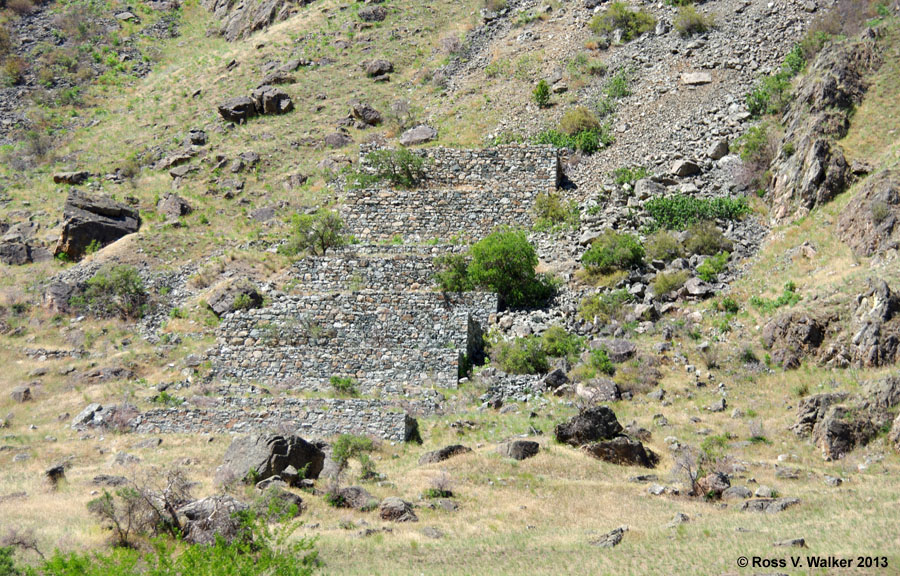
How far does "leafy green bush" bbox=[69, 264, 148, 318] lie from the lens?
32.6 meters

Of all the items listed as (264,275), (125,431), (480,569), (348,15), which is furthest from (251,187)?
(480,569)

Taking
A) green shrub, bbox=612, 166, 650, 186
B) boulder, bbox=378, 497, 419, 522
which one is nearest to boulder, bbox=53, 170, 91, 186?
green shrub, bbox=612, 166, 650, 186

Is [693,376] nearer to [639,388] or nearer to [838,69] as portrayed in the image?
[639,388]

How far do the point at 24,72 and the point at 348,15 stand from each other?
88.6 feet

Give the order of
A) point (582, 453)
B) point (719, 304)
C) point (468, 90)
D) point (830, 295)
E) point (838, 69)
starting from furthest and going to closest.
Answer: point (468, 90) < point (838, 69) < point (719, 304) < point (830, 295) < point (582, 453)

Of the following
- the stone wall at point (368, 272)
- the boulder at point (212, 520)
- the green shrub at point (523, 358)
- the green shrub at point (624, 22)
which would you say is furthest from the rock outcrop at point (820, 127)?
the boulder at point (212, 520)

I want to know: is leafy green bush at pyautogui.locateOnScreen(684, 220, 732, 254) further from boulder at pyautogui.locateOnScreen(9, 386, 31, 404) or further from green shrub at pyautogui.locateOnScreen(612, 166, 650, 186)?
boulder at pyautogui.locateOnScreen(9, 386, 31, 404)

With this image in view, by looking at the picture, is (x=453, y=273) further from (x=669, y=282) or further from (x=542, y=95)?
(x=542, y=95)

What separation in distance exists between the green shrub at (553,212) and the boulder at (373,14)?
3103cm

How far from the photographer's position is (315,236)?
3406cm

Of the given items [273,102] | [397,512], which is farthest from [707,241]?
[273,102]

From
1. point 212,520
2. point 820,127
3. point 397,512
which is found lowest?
point 397,512

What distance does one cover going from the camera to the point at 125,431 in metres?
23.4

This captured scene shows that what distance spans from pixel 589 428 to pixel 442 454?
4107 mm
